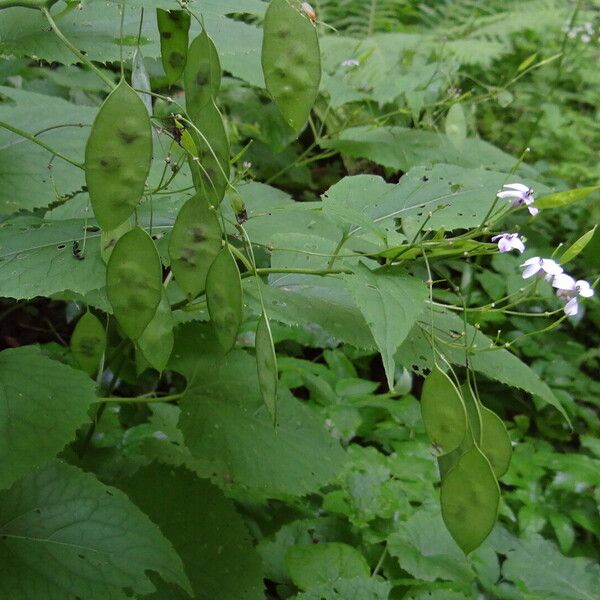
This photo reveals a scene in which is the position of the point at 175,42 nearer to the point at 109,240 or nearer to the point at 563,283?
the point at 109,240

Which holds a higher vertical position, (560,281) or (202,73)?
(202,73)

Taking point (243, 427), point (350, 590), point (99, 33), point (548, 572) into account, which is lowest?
point (548, 572)

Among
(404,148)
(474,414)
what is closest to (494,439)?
(474,414)

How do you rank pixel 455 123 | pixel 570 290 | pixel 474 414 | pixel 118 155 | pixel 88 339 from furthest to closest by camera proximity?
pixel 455 123
pixel 88 339
pixel 570 290
pixel 474 414
pixel 118 155

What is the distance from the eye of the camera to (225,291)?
63cm

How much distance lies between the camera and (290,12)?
2.06 feet

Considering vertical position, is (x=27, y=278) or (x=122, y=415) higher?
(x=27, y=278)

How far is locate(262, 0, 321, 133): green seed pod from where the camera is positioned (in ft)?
2.07

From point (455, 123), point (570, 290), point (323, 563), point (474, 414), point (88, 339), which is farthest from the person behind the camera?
point (455, 123)

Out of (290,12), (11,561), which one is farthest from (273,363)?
(11,561)

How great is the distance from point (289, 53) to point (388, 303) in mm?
238

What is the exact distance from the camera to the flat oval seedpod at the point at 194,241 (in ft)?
2.11

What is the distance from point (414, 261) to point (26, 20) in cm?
55

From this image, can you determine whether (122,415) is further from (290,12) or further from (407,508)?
(290,12)
